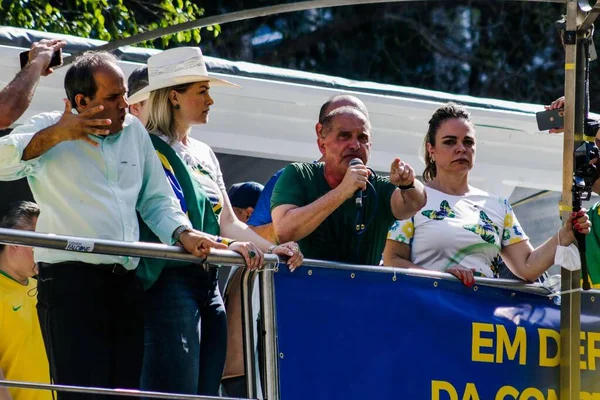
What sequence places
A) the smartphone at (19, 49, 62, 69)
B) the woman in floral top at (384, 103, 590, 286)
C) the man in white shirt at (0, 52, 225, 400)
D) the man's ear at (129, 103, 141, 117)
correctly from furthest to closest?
1. the man's ear at (129, 103, 141, 117)
2. the woman in floral top at (384, 103, 590, 286)
3. the smartphone at (19, 49, 62, 69)
4. the man in white shirt at (0, 52, 225, 400)

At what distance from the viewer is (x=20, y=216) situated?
6.48 metres

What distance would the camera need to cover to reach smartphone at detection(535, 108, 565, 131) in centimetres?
620

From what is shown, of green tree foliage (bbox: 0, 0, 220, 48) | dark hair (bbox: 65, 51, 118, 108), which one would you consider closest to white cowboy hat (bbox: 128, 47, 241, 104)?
dark hair (bbox: 65, 51, 118, 108)

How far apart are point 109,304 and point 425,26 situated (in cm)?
1570

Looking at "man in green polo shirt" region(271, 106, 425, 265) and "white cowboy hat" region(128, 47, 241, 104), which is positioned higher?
"white cowboy hat" region(128, 47, 241, 104)

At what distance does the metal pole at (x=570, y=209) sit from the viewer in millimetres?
5906

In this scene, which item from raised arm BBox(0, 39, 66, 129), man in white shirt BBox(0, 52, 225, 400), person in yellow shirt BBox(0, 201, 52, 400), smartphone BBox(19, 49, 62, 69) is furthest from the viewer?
person in yellow shirt BBox(0, 201, 52, 400)

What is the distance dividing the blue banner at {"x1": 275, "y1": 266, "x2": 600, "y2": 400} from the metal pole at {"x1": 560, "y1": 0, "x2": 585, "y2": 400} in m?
0.05

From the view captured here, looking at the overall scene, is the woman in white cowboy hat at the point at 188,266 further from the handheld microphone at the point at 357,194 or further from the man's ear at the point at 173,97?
the handheld microphone at the point at 357,194

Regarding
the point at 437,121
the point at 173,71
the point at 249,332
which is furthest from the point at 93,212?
the point at 437,121

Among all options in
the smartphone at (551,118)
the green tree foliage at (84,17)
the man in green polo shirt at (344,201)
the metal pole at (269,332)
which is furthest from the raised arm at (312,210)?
the green tree foliage at (84,17)

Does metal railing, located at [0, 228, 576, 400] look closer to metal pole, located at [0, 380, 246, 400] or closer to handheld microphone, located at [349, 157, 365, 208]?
metal pole, located at [0, 380, 246, 400]

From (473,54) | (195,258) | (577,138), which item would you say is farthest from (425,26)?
(195,258)

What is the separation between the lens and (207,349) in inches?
208
